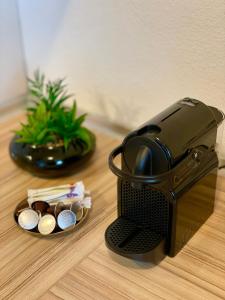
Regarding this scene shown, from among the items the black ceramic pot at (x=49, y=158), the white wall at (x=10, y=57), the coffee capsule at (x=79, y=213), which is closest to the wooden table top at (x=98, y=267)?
the coffee capsule at (x=79, y=213)

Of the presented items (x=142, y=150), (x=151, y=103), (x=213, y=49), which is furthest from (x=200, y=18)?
(x=142, y=150)

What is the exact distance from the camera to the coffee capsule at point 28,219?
862 mm

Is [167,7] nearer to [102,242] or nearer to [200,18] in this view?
[200,18]

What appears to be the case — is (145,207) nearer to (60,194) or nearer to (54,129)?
(60,194)

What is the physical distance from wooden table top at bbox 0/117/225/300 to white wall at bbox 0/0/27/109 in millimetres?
552

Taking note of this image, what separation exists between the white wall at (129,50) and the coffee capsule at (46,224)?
0.45 metres

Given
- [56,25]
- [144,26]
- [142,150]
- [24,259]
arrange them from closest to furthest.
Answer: [142,150] → [24,259] → [144,26] → [56,25]

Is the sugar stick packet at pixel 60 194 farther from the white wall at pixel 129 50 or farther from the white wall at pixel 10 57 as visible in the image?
the white wall at pixel 10 57

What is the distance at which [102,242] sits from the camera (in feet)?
2.79

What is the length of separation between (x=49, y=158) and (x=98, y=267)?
0.34 m

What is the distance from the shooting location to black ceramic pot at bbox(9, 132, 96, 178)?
3.37ft

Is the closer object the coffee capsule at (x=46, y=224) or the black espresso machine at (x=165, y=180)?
the black espresso machine at (x=165, y=180)

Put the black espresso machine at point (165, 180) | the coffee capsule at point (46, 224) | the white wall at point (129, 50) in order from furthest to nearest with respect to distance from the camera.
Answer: the white wall at point (129, 50) → the coffee capsule at point (46, 224) → the black espresso machine at point (165, 180)

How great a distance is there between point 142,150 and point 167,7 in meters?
0.46
